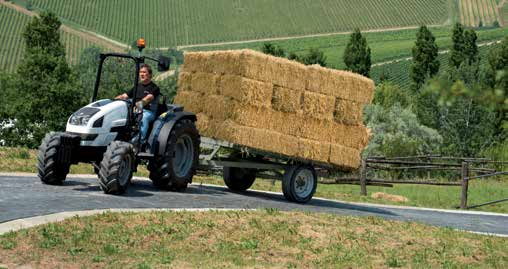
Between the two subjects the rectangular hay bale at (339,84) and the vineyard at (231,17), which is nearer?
the rectangular hay bale at (339,84)

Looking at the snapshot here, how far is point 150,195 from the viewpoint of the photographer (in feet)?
52.0

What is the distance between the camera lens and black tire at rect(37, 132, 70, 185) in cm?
1512

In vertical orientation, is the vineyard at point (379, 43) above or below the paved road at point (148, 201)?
above

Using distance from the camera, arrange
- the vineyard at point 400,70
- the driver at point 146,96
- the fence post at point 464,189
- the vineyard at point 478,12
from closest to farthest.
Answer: the driver at point 146,96 < the fence post at point 464,189 < the vineyard at point 400,70 < the vineyard at point 478,12

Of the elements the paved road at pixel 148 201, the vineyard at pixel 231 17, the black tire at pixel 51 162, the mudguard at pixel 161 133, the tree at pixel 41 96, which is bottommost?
the paved road at pixel 148 201

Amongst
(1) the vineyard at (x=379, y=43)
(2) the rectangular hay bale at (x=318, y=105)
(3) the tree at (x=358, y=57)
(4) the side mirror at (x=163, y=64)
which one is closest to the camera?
(4) the side mirror at (x=163, y=64)

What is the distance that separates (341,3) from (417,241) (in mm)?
136206

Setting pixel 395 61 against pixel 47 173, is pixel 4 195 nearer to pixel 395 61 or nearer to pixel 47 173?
pixel 47 173

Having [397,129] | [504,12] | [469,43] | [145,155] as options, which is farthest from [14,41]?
[145,155]

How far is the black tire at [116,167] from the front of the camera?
48.0 feet

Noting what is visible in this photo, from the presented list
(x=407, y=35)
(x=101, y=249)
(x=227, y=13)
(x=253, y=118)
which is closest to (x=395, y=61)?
(x=407, y=35)

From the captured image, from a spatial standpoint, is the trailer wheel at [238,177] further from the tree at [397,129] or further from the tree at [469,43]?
the tree at [469,43]

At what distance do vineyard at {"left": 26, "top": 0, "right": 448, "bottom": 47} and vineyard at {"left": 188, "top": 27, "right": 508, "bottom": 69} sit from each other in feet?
17.4

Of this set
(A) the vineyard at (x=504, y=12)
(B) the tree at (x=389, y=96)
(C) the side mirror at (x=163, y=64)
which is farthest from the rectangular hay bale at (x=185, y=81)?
(A) the vineyard at (x=504, y=12)
